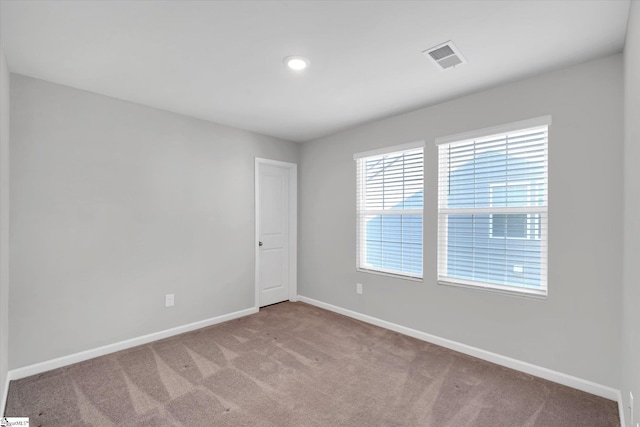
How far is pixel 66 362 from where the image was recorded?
2.65 m

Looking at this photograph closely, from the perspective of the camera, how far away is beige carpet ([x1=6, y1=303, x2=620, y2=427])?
78.2 inches

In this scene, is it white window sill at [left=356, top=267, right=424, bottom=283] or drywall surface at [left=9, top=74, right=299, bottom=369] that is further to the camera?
white window sill at [left=356, top=267, right=424, bottom=283]

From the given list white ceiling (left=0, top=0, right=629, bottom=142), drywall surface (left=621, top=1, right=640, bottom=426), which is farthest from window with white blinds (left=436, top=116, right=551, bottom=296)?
drywall surface (left=621, top=1, right=640, bottom=426)

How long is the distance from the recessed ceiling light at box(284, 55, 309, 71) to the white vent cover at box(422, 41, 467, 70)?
0.87 m

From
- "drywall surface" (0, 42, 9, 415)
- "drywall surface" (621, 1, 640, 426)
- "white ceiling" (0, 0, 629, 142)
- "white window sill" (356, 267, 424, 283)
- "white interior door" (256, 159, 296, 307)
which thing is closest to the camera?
"drywall surface" (621, 1, 640, 426)

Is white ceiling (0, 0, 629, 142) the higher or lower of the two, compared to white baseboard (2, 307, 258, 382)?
higher

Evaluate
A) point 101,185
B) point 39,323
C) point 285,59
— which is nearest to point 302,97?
point 285,59

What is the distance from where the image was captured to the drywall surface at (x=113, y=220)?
250 centimetres

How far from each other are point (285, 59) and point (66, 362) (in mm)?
3202

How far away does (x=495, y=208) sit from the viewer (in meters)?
2.72

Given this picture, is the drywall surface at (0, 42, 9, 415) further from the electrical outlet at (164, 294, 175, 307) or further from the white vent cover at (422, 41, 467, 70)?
the white vent cover at (422, 41, 467, 70)

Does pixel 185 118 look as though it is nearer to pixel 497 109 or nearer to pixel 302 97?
pixel 302 97

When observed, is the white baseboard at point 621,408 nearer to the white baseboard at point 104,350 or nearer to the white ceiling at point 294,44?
the white ceiling at point 294,44

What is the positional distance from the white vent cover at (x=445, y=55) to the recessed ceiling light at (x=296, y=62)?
874mm
